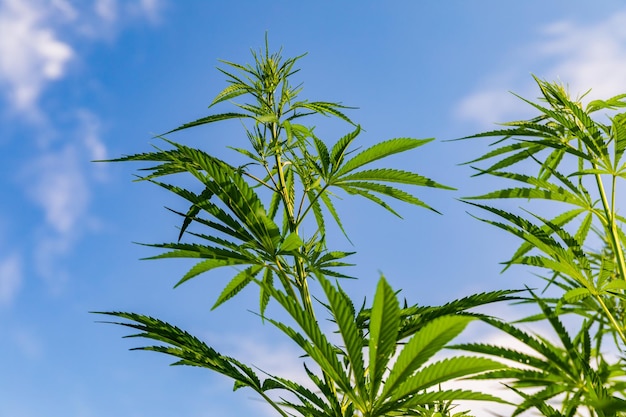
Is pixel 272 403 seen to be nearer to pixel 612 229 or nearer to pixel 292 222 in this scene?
pixel 292 222

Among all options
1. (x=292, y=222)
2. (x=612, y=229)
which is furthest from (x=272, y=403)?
(x=612, y=229)

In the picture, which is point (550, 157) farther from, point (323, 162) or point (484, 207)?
point (323, 162)

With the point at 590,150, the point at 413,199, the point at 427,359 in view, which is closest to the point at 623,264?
the point at 590,150

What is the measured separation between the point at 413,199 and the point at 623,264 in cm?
87

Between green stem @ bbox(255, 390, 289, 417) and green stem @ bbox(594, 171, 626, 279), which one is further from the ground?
green stem @ bbox(594, 171, 626, 279)

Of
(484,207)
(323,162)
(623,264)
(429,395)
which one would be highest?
(323,162)

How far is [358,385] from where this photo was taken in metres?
1.43

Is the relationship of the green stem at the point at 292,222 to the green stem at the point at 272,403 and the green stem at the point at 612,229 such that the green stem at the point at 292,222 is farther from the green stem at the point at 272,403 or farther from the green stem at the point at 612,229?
the green stem at the point at 612,229

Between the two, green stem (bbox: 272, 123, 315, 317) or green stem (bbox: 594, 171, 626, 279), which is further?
green stem (bbox: 594, 171, 626, 279)

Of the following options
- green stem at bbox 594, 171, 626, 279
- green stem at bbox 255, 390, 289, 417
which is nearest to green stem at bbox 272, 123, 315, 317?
green stem at bbox 255, 390, 289, 417

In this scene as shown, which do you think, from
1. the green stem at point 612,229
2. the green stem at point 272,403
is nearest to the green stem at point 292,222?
the green stem at point 272,403

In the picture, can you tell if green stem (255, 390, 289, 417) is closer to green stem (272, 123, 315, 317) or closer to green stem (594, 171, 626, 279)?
green stem (272, 123, 315, 317)

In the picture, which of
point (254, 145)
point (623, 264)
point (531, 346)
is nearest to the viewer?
point (531, 346)

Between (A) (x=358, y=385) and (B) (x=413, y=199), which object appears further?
(B) (x=413, y=199)
